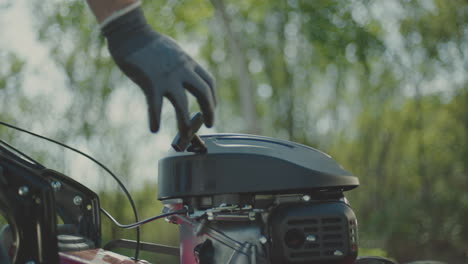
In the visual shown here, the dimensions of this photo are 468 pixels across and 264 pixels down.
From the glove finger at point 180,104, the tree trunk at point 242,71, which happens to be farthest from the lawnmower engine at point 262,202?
the tree trunk at point 242,71

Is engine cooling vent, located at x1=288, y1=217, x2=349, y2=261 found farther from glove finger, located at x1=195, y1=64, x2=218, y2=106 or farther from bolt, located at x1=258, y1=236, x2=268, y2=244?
glove finger, located at x1=195, y1=64, x2=218, y2=106

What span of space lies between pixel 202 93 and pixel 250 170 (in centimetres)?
37

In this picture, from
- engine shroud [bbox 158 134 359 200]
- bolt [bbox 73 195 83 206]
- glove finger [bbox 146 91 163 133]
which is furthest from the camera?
bolt [bbox 73 195 83 206]

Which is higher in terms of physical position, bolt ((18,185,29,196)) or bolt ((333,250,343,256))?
bolt ((18,185,29,196))

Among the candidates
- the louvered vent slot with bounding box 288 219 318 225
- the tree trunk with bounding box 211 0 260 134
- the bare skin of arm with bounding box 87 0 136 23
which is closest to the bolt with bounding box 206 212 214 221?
the louvered vent slot with bounding box 288 219 318 225

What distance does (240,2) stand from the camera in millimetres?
10039

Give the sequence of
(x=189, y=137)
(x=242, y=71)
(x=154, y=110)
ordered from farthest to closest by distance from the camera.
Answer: (x=242, y=71) < (x=189, y=137) < (x=154, y=110)

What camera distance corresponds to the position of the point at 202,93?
1269 millimetres

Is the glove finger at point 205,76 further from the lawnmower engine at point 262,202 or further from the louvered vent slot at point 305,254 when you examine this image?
the louvered vent slot at point 305,254

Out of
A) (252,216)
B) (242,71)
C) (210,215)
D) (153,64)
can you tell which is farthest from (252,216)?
(242,71)

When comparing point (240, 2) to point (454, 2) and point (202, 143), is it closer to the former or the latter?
point (454, 2)

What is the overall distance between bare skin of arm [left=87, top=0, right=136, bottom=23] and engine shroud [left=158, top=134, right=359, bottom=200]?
0.54m

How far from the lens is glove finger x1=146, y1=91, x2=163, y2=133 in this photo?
1.20m

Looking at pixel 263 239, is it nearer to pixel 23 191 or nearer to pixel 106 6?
pixel 23 191
